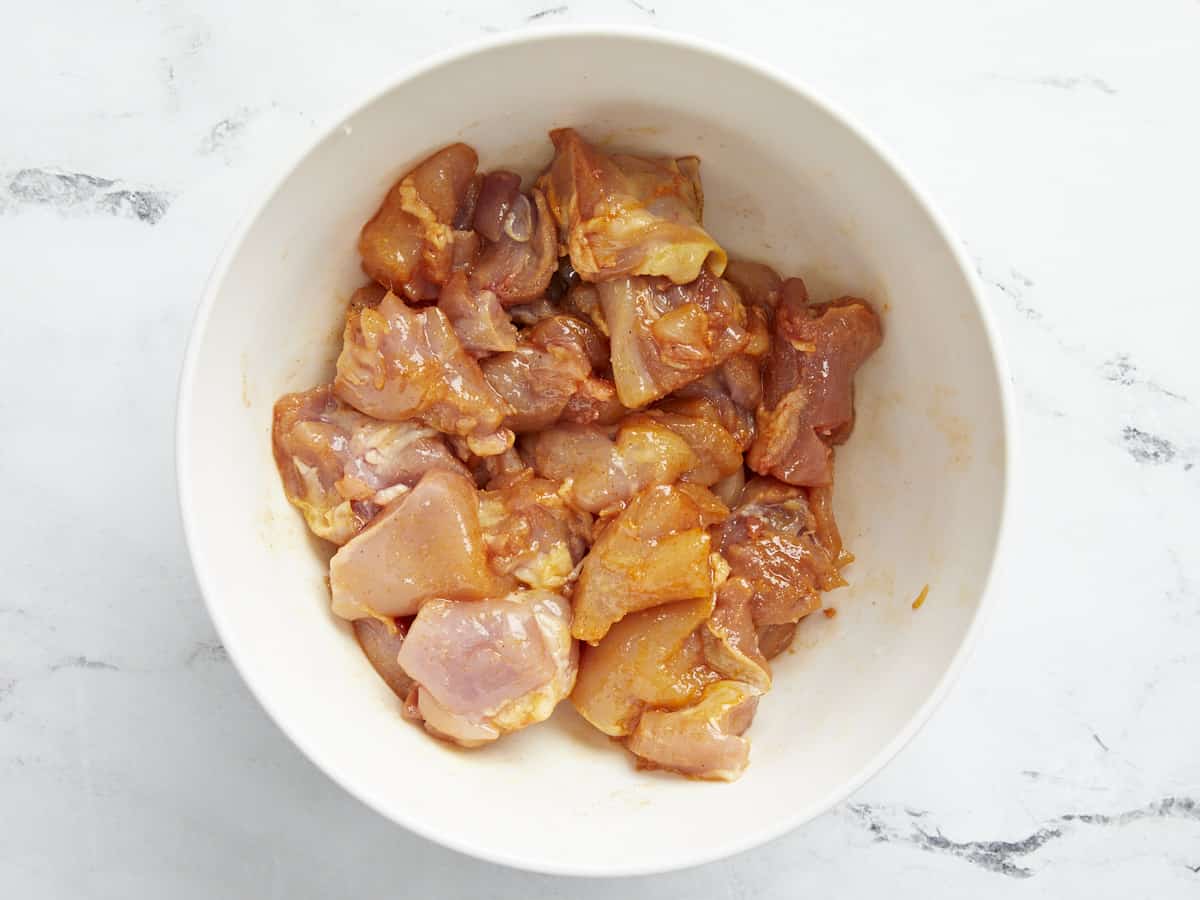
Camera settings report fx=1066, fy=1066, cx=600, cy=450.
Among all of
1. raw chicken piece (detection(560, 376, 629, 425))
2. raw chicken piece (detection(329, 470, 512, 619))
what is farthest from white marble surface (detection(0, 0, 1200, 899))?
raw chicken piece (detection(560, 376, 629, 425))

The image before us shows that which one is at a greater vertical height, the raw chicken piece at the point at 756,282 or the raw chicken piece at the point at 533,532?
the raw chicken piece at the point at 756,282

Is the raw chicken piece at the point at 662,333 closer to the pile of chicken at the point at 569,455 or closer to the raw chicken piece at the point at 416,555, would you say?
the pile of chicken at the point at 569,455

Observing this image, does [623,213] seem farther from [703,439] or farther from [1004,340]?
[1004,340]

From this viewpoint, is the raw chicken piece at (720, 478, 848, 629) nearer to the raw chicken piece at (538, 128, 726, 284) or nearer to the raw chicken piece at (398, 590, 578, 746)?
the raw chicken piece at (398, 590, 578, 746)

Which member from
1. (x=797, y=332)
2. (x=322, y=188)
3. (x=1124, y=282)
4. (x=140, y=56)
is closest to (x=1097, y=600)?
(x=1124, y=282)

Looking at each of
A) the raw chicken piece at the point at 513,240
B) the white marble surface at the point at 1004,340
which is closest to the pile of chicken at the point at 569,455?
the raw chicken piece at the point at 513,240

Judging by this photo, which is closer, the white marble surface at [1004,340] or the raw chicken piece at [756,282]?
the raw chicken piece at [756,282]

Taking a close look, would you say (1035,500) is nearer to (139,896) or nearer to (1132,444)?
(1132,444)
